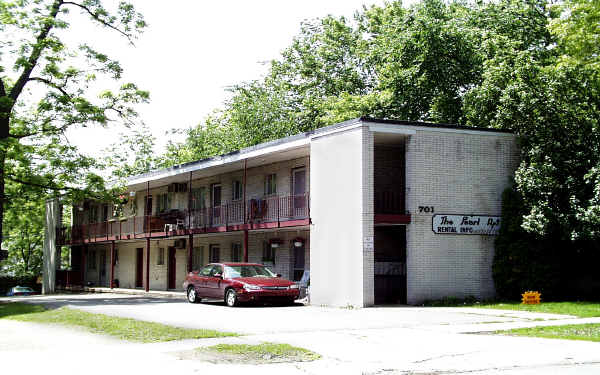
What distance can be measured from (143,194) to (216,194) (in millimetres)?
8153

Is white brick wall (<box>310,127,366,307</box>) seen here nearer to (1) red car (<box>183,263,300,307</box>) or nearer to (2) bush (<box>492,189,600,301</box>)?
(1) red car (<box>183,263,300,307</box>)

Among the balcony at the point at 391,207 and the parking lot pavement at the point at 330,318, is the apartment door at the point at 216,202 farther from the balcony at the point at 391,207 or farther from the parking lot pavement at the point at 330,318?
the parking lot pavement at the point at 330,318

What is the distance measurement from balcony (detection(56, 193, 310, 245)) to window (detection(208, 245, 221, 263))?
A: 1372 millimetres

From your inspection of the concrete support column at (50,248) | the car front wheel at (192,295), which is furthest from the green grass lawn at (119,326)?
the concrete support column at (50,248)

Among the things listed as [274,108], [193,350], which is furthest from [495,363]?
[274,108]

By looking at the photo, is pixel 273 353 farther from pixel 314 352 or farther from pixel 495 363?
pixel 495 363

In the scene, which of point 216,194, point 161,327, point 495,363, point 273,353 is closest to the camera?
point 495,363

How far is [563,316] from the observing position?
16.6 m

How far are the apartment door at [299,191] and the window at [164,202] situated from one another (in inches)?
467

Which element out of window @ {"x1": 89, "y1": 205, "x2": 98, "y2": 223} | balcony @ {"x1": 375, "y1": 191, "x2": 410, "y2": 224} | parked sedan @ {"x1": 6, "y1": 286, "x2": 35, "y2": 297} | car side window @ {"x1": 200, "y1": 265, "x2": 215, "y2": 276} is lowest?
parked sedan @ {"x1": 6, "y1": 286, "x2": 35, "y2": 297}

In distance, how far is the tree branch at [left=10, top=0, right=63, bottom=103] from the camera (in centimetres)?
2736

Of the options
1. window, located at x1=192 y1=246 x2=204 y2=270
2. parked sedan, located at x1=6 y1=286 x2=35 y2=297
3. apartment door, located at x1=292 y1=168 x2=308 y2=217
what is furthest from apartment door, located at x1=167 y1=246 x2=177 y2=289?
parked sedan, located at x1=6 y1=286 x2=35 y2=297

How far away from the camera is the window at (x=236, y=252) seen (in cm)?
3119

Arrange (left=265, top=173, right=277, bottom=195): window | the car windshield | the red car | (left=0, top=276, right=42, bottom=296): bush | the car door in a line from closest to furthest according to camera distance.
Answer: the red car < the car windshield < the car door < (left=265, top=173, right=277, bottom=195): window < (left=0, top=276, right=42, bottom=296): bush
